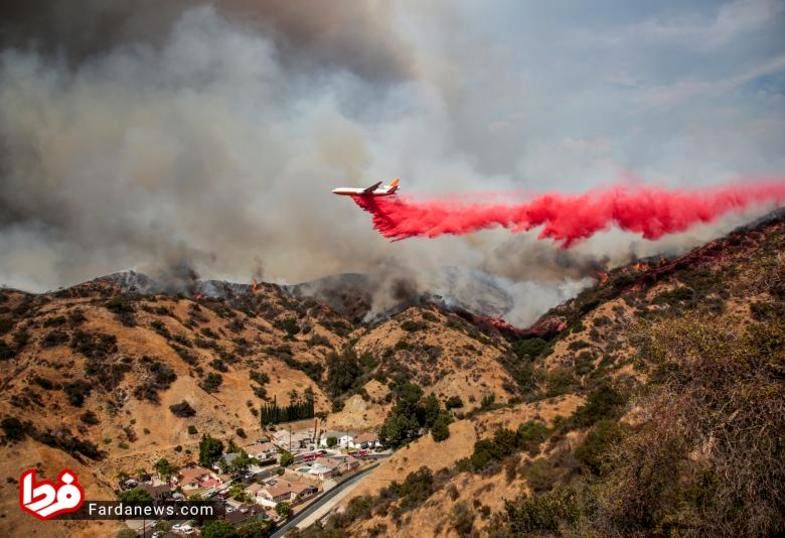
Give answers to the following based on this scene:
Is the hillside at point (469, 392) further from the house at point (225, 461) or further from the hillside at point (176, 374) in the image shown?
the house at point (225, 461)

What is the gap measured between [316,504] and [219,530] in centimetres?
1635

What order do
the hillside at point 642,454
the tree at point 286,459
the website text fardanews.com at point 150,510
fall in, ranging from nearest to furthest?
the hillside at point 642,454 < the website text fardanews.com at point 150,510 < the tree at point 286,459

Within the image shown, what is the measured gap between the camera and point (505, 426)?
216 feet

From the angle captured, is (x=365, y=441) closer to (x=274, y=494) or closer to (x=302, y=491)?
(x=302, y=491)

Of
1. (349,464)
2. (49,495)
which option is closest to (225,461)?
(349,464)

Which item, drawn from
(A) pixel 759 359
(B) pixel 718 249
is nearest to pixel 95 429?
(A) pixel 759 359

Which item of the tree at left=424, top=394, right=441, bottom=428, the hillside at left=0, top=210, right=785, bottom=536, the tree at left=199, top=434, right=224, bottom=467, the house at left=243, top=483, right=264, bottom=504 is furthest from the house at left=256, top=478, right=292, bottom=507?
the tree at left=424, top=394, right=441, bottom=428

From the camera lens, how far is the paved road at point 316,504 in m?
64.4

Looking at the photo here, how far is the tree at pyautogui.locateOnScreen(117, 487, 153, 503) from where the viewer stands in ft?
229

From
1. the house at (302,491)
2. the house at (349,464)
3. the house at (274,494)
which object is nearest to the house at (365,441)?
the house at (349,464)

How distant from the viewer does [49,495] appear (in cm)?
6394

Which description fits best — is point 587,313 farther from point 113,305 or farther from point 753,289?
point 753,289

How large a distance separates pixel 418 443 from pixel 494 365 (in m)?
65.5

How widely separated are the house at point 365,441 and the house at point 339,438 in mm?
1076
